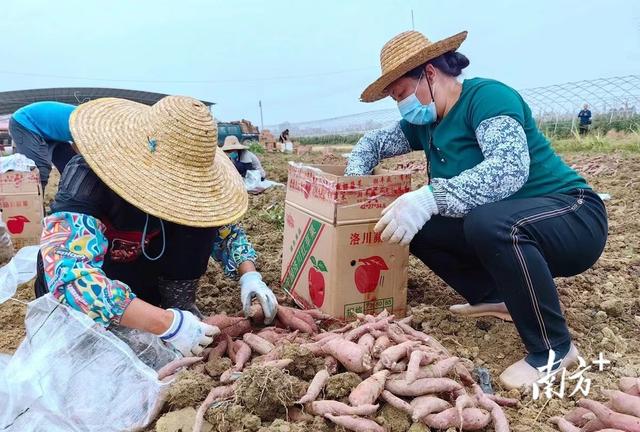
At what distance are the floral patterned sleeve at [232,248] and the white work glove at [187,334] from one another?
50 cm

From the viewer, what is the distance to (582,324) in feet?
7.22

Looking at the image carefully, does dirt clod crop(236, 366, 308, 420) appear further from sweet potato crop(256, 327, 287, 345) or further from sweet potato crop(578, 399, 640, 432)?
sweet potato crop(578, 399, 640, 432)

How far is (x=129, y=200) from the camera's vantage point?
1.54 meters

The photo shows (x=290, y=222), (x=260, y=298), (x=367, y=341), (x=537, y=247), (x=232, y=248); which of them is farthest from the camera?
(x=290, y=222)

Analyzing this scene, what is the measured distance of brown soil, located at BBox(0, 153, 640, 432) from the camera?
1.79 m

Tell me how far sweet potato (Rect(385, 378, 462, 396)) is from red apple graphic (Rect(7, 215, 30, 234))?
3185mm

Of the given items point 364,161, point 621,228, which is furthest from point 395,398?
point 621,228

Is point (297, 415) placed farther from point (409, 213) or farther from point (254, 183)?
point (254, 183)

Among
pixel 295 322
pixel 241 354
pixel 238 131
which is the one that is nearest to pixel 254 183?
pixel 295 322

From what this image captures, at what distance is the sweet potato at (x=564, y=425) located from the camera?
56.4 inches

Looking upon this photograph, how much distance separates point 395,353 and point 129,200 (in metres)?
0.89

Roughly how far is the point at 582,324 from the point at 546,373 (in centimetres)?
57

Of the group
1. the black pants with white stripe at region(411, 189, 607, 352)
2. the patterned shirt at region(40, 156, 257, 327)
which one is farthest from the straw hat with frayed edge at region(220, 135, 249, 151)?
the black pants with white stripe at region(411, 189, 607, 352)

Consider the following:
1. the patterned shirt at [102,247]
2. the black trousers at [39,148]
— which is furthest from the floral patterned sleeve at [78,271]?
the black trousers at [39,148]
